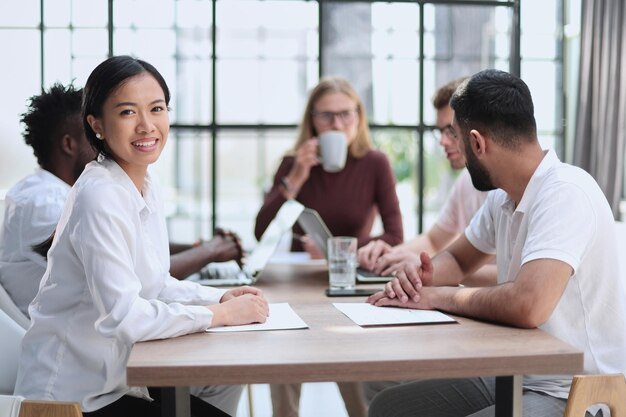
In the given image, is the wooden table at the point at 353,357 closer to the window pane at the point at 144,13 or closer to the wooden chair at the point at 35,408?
the wooden chair at the point at 35,408

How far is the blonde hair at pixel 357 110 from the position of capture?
3.12 meters

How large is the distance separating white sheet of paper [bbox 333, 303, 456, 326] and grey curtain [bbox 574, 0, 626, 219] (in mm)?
2494

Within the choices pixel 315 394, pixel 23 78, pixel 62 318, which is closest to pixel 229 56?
pixel 23 78

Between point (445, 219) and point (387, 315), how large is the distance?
1.27 metres

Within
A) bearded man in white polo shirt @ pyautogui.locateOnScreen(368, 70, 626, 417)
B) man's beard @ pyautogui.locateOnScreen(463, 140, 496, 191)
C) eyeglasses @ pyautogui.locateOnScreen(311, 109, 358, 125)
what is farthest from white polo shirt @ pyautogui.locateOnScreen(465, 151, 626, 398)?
eyeglasses @ pyautogui.locateOnScreen(311, 109, 358, 125)

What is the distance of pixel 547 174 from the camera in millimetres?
1694

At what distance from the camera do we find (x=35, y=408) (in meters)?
1.37

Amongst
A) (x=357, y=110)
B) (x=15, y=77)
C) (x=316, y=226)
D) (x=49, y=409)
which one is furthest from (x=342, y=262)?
(x=15, y=77)

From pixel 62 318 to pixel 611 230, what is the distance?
1.18 m

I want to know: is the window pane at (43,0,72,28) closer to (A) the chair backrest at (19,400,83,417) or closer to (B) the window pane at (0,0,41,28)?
(B) the window pane at (0,0,41,28)

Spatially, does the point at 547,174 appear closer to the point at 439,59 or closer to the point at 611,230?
the point at 611,230

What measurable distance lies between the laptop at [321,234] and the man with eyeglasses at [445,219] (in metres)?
0.04

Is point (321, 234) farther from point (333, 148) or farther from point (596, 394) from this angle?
point (596, 394)

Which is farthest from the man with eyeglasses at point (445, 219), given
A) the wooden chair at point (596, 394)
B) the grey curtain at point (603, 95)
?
the grey curtain at point (603, 95)
